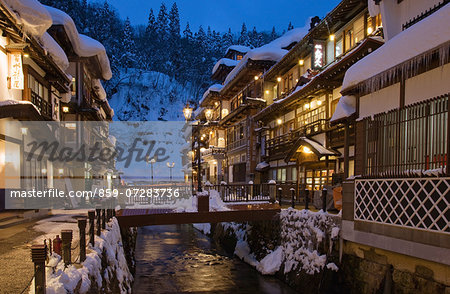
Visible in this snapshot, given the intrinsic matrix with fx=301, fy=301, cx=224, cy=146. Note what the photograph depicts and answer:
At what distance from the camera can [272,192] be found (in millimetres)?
19641

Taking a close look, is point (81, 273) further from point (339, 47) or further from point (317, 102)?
point (339, 47)

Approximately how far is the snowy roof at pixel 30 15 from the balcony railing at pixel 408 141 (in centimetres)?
1587

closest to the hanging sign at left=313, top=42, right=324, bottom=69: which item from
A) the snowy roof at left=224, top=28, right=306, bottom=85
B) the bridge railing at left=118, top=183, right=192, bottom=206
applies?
the snowy roof at left=224, top=28, right=306, bottom=85

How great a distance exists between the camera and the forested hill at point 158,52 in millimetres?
94188

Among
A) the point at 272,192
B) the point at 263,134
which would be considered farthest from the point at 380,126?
the point at 263,134

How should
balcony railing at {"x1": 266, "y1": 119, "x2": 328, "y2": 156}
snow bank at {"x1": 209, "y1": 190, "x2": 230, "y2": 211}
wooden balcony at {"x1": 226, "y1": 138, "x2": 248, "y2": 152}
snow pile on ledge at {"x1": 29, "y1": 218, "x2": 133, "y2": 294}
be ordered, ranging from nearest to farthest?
snow pile on ledge at {"x1": 29, "y1": 218, "x2": 133, "y2": 294}, snow bank at {"x1": 209, "y1": 190, "x2": 230, "y2": 211}, balcony railing at {"x1": 266, "y1": 119, "x2": 328, "y2": 156}, wooden balcony at {"x1": 226, "y1": 138, "x2": 248, "y2": 152}

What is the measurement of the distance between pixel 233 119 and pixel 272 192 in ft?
60.0

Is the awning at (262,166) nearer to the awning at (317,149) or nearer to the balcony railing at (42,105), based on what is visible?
the awning at (317,149)

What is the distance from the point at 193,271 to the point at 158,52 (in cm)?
10310

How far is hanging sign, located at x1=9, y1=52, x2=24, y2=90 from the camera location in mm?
14602

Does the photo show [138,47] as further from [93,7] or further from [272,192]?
[272,192]

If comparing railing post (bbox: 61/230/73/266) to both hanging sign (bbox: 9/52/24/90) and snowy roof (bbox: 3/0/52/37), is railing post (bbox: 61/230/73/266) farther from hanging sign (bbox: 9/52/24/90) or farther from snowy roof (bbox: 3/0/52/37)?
snowy roof (bbox: 3/0/52/37)

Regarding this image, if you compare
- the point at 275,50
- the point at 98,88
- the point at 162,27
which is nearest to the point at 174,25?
the point at 162,27

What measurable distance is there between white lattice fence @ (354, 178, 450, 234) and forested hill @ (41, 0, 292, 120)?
3284 inches
